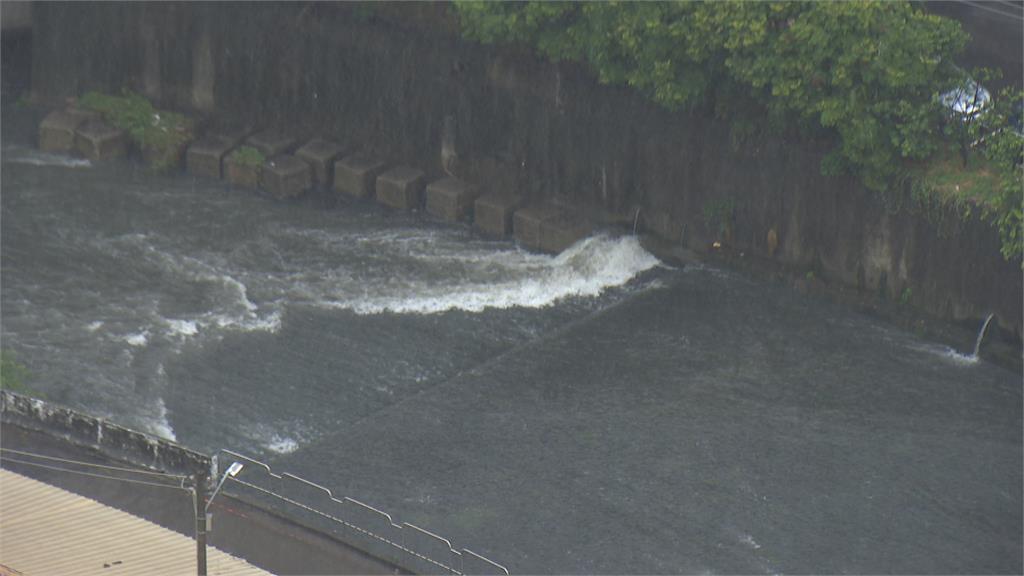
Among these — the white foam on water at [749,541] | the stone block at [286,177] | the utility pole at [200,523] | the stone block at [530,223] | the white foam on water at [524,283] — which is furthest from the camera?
the stone block at [286,177]

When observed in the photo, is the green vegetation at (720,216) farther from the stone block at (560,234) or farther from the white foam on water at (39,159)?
the white foam on water at (39,159)

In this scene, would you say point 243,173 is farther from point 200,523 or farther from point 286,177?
point 200,523

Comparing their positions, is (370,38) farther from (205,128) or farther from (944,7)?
(944,7)

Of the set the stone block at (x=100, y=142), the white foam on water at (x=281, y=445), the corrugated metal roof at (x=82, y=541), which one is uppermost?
the stone block at (x=100, y=142)

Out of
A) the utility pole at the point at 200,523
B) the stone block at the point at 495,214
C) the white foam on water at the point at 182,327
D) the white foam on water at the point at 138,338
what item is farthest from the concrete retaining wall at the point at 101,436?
the stone block at the point at 495,214

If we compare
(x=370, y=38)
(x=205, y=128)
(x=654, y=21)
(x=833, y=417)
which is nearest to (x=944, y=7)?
(x=654, y=21)

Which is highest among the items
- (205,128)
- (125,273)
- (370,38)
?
(370,38)

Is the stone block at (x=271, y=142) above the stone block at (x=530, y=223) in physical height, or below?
above

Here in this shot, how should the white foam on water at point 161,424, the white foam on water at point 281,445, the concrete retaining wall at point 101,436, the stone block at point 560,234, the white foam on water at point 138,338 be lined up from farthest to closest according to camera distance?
the stone block at point 560,234 < the white foam on water at point 138,338 < the white foam on water at point 161,424 < the white foam on water at point 281,445 < the concrete retaining wall at point 101,436
